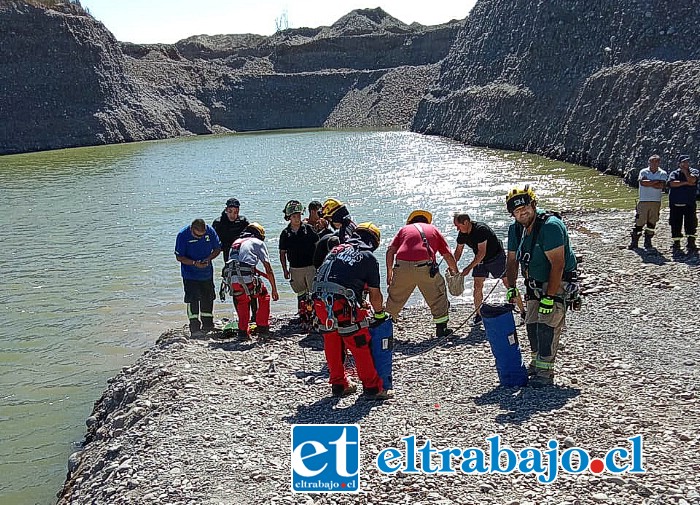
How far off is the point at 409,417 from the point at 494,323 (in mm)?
1310

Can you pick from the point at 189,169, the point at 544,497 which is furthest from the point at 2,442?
the point at 189,169

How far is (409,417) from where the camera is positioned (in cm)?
675

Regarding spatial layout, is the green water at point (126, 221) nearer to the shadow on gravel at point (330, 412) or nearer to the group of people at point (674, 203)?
the shadow on gravel at point (330, 412)

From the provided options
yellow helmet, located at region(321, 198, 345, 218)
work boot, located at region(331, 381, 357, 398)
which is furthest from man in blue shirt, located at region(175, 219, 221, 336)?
work boot, located at region(331, 381, 357, 398)

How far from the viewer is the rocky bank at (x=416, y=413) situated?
5383 millimetres

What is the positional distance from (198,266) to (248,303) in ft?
2.97

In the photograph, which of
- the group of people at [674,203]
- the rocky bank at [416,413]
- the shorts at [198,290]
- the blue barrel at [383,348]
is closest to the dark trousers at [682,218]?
the group of people at [674,203]

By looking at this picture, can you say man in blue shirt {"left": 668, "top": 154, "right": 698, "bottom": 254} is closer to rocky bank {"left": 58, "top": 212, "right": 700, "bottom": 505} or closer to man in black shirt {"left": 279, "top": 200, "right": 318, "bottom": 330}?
rocky bank {"left": 58, "top": 212, "right": 700, "bottom": 505}

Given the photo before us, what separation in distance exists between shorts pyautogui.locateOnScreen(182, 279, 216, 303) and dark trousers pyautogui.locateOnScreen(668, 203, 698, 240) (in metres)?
8.65

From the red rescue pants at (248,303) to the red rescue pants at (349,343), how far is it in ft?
9.55

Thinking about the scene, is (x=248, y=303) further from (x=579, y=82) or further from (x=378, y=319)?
(x=579, y=82)

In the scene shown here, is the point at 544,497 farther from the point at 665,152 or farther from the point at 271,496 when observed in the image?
the point at 665,152

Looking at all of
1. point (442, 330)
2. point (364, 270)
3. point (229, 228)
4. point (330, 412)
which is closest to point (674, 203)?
point (442, 330)

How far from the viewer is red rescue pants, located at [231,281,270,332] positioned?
32.8 ft
